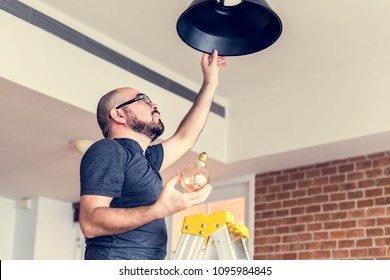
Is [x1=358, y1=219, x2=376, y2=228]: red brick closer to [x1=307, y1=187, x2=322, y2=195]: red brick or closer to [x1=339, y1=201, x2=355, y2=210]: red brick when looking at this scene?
[x1=339, y1=201, x2=355, y2=210]: red brick

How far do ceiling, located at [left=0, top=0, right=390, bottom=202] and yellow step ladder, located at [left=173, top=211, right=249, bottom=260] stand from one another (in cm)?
168

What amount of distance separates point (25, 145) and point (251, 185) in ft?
5.76

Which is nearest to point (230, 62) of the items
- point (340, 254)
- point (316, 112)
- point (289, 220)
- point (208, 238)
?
point (316, 112)

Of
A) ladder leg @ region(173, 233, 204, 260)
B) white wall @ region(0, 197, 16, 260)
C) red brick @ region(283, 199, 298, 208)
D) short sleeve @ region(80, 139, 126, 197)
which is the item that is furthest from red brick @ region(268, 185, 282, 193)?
short sleeve @ region(80, 139, 126, 197)

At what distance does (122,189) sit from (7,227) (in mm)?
4403

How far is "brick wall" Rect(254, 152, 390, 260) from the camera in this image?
4328 mm

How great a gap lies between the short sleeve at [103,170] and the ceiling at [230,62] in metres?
1.64

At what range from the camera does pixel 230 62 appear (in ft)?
13.8

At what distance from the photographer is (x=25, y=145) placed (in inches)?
177

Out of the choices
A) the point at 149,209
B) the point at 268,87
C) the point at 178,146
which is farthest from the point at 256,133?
the point at 149,209

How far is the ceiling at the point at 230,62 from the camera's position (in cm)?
361

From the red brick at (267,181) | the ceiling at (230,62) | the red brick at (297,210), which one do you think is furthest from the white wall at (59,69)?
the red brick at (297,210)

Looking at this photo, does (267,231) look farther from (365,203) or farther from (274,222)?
(365,203)
